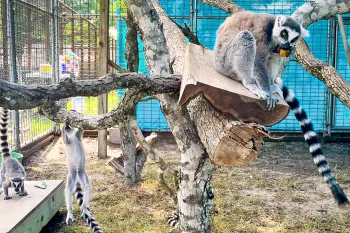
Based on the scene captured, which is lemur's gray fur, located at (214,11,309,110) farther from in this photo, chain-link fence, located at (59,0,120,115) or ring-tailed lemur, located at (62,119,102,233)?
chain-link fence, located at (59,0,120,115)

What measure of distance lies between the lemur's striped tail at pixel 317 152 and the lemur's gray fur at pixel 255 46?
0.53 feet

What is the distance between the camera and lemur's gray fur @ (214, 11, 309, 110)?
316 cm

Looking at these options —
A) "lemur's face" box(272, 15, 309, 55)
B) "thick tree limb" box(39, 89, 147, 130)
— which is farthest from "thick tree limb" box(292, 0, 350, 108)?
"thick tree limb" box(39, 89, 147, 130)

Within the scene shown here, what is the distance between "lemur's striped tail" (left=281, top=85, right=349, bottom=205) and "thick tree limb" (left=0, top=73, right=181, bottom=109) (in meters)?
1.01

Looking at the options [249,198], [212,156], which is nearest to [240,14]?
[212,156]

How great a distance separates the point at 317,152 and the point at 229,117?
3.04 feet

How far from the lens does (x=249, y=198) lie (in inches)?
227

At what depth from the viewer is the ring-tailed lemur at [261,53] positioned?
309 centimetres

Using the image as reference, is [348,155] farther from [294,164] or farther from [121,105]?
[121,105]

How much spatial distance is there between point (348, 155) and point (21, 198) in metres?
6.26

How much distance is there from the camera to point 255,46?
3.19m

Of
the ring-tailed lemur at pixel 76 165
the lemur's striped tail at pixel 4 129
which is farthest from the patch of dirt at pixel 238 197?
the ring-tailed lemur at pixel 76 165

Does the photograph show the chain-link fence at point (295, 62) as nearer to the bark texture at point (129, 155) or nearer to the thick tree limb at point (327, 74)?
the bark texture at point (129, 155)

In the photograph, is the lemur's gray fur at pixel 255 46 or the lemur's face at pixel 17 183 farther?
the lemur's face at pixel 17 183
